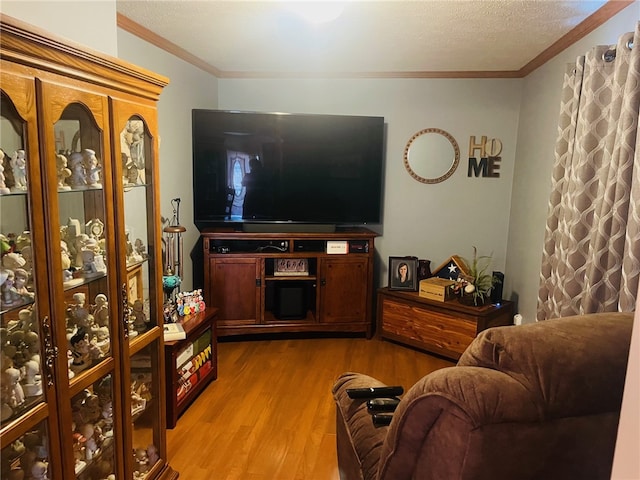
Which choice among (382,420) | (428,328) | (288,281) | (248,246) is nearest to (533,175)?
(428,328)

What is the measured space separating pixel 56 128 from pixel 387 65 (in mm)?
2941

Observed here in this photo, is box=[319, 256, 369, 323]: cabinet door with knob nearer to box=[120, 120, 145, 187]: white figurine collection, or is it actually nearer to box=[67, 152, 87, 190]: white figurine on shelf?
box=[120, 120, 145, 187]: white figurine collection

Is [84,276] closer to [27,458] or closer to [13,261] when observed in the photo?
[13,261]

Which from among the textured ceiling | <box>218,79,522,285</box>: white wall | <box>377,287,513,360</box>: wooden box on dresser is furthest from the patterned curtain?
<box>218,79,522,285</box>: white wall

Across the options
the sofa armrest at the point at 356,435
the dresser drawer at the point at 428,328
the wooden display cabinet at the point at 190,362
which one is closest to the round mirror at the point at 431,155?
the dresser drawer at the point at 428,328

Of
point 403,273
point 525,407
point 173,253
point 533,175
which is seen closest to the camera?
point 525,407

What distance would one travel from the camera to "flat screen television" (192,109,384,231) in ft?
12.3

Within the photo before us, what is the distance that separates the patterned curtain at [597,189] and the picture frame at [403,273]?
1.27 metres

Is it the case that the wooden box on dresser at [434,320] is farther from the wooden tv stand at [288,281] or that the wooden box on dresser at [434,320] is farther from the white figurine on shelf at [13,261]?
the white figurine on shelf at [13,261]

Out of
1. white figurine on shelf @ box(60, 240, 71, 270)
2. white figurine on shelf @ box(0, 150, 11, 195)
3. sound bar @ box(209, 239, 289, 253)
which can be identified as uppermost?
white figurine on shelf @ box(0, 150, 11, 195)

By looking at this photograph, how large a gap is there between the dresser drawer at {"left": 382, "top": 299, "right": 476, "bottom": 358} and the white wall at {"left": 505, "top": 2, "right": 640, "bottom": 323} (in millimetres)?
537

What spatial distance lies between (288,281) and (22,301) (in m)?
2.75

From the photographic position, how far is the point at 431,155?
4117 millimetres

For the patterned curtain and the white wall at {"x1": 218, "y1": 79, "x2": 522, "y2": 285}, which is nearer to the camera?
the patterned curtain
